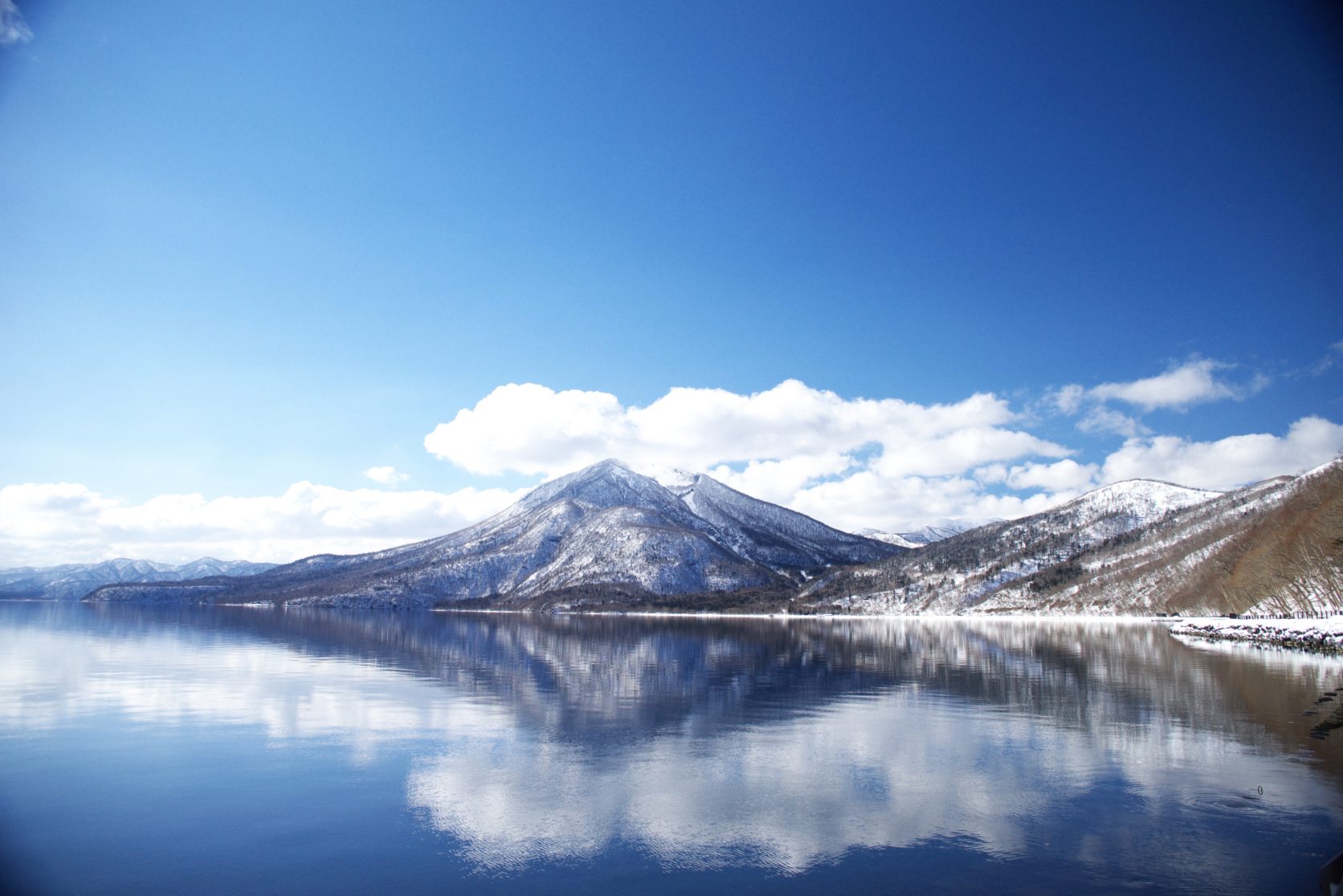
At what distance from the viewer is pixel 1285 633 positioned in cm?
8150

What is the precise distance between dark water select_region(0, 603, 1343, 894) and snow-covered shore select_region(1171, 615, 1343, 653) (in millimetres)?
20013

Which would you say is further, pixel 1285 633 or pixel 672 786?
pixel 1285 633

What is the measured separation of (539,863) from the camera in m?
19.6

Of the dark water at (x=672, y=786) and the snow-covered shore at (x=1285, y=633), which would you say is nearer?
the dark water at (x=672, y=786)

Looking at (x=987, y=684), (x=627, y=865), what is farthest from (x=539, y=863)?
(x=987, y=684)

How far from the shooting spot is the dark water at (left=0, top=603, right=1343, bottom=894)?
1919cm

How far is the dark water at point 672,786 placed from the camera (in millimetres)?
19188

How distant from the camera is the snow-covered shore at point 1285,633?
72.8 meters

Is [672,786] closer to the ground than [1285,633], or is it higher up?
closer to the ground

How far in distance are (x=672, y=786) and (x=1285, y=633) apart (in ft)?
285

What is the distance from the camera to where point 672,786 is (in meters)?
26.8

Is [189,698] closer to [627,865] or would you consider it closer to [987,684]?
[627,865]

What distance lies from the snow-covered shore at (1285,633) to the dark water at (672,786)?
65.7 ft

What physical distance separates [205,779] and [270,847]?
10001mm
